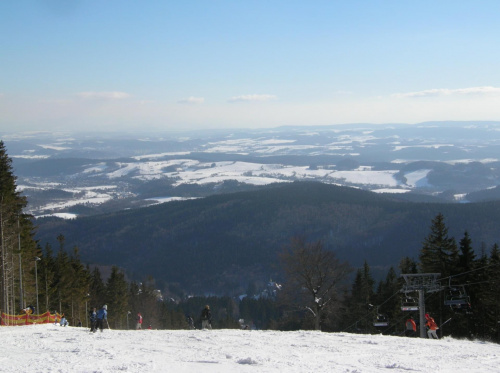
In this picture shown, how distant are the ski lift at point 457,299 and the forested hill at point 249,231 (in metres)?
83.2

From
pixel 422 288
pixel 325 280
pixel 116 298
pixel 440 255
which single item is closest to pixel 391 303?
pixel 440 255

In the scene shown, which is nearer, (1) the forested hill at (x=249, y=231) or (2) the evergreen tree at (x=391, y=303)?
(2) the evergreen tree at (x=391, y=303)

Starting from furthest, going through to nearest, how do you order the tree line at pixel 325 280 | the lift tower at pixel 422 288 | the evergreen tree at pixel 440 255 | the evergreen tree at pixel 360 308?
the evergreen tree at pixel 360 308 → the evergreen tree at pixel 440 255 → the tree line at pixel 325 280 → the lift tower at pixel 422 288

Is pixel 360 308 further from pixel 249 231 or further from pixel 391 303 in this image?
pixel 249 231

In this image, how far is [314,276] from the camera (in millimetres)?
35625

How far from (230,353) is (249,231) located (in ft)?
460

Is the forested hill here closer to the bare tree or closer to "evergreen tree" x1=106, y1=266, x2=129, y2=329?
"evergreen tree" x1=106, y1=266, x2=129, y2=329

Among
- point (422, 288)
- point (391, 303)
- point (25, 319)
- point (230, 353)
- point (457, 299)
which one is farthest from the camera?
point (391, 303)

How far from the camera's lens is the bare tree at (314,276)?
35.3 meters

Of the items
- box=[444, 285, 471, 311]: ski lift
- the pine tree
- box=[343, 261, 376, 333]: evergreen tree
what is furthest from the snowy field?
box=[343, 261, 376, 333]: evergreen tree

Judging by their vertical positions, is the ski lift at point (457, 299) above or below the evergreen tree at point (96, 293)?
above

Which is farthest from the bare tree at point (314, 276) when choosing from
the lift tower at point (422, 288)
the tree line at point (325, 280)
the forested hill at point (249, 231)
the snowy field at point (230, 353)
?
the forested hill at point (249, 231)

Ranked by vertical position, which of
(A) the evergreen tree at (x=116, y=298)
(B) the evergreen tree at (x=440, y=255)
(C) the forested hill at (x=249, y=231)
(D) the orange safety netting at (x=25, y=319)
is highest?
(B) the evergreen tree at (x=440, y=255)

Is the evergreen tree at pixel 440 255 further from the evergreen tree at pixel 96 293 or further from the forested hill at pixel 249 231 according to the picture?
the forested hill at pixel 249 231
